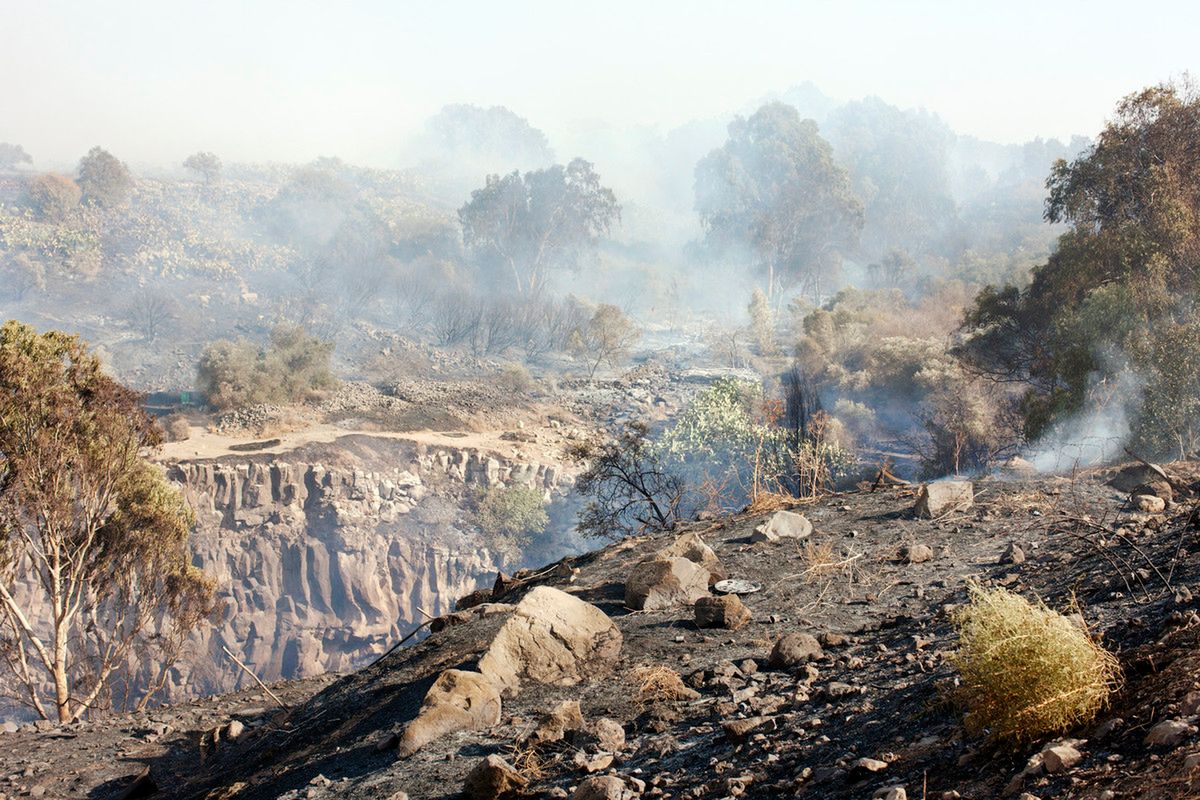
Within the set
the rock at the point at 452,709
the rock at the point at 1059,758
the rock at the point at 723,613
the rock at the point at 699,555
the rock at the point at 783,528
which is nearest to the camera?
the rock at the point at 1059,758

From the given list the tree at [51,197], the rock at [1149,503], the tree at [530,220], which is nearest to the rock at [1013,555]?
the rock at [1149,503]

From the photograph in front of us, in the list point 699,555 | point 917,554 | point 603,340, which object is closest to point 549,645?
point 699,555

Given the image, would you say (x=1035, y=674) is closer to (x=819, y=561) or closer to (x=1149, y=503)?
(x=819, y=561)

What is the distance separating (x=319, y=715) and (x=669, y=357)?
113 feet

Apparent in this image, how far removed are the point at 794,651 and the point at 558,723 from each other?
135 centimetres

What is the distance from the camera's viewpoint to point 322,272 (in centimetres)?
4731

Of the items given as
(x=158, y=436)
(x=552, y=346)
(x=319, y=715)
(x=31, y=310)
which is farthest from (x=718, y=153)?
(x=319, y=715)

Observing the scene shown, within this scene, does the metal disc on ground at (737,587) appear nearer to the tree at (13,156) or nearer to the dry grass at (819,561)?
the dry grass at (819,561)

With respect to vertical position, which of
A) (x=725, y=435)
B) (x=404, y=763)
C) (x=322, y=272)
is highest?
(x=322, y=272)

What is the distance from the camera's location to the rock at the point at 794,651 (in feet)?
16.0

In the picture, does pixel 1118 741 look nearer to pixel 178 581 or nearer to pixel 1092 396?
pixel 178 581

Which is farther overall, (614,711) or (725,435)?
(725,435)

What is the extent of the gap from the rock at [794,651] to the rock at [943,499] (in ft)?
11.3

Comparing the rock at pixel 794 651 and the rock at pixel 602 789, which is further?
the rock at pixel 794 651
